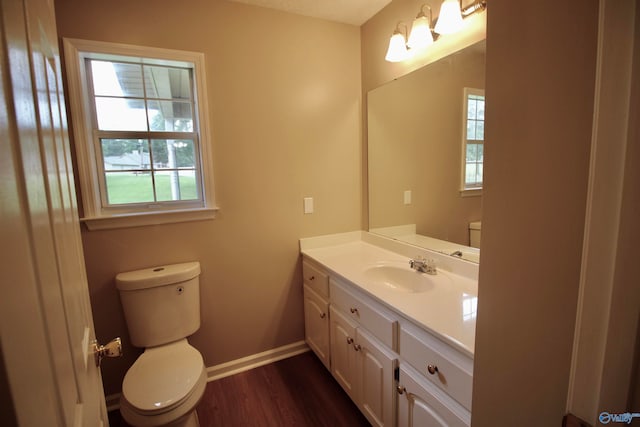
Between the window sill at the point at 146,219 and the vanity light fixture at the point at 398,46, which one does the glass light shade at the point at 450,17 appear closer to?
the vanity light fixture at the point at 398,46

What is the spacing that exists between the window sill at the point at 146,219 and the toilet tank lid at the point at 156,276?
11.0 inches

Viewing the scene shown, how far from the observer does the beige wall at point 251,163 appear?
1.73 m

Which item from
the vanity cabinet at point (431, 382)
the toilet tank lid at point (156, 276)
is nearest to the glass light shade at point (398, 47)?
the vanity cabinet at point (431, 382)

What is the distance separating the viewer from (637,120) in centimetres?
34

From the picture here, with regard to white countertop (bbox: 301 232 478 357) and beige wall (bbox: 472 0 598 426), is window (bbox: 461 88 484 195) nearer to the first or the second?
white countertop (bbox: 301 232 478 357)

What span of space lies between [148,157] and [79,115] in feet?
1.28

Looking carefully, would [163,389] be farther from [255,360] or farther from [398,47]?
[398,47]

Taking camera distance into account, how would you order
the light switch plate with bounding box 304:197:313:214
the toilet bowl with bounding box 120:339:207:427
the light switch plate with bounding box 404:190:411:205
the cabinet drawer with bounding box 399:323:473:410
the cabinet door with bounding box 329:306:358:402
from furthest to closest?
1. the light switch plate with bounding box 304:197:313:214
2. the light switch plate with bounding box 404:190:411:205
3. the cabinet door with bounding box 329:306:358:402
4. the toilet bowl with bounding box 120:339:207:427
5. the cabinet drawer with bounding box 399:323:473:410

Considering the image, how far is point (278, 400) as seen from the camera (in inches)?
73.1

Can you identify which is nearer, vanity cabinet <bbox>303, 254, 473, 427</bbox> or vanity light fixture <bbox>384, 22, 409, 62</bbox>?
vanity cabinet <bbox>303, 254, 473, 427</bbox>

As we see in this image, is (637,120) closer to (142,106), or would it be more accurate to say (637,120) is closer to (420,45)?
(420,45)

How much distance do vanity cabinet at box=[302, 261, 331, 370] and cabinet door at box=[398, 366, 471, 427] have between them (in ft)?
2.36

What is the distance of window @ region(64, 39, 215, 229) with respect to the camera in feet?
5.34

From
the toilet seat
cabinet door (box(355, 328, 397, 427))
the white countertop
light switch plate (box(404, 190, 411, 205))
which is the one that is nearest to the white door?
the toilet seat
